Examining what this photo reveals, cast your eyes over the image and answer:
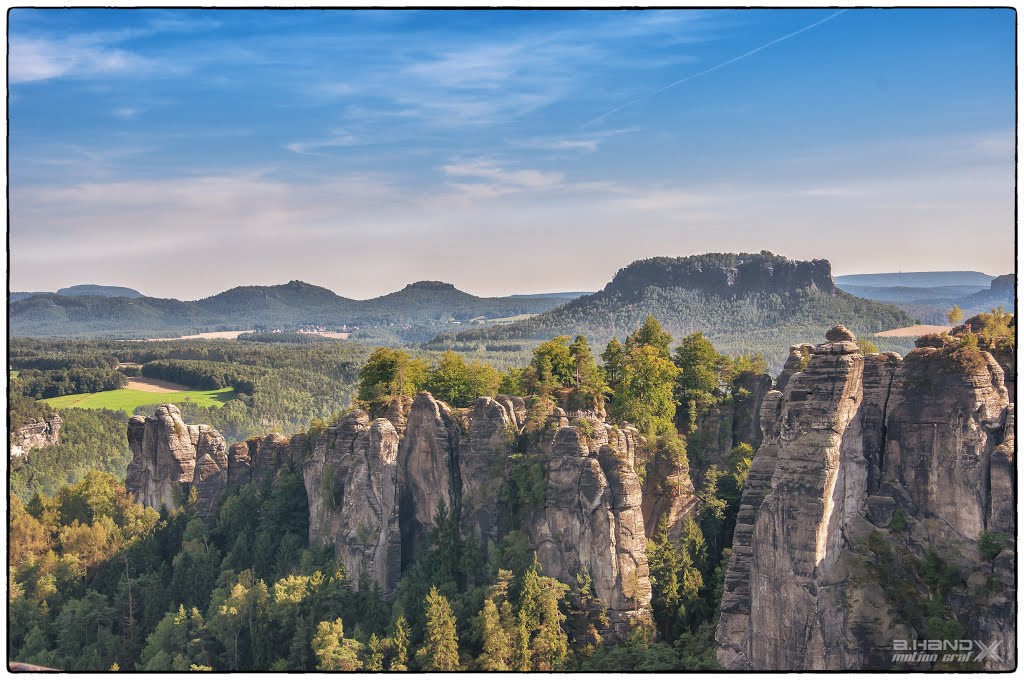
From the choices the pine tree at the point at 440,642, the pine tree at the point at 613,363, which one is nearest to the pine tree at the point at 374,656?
the pine tree at the point at 440,642

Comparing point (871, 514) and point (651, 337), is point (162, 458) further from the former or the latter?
point (871, 514)

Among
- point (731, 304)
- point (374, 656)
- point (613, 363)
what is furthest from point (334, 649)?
point (731, 304)

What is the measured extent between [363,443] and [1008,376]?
77.5 feet

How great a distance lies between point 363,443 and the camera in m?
39.1

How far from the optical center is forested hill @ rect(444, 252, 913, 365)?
343ft

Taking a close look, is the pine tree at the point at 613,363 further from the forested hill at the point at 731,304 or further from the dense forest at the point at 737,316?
the forested hill at the point at 731,304

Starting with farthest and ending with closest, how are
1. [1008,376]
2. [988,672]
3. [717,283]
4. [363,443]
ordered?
[717,283], [363,443], [1008,376], [988,672]

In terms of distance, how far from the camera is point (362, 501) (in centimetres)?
3819

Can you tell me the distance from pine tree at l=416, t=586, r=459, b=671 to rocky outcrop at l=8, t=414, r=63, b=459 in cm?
5889

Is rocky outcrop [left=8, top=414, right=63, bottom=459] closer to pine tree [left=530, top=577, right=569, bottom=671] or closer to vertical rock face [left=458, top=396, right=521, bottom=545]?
vertical rock face [left=458, top=396, right=521, bottom=545]

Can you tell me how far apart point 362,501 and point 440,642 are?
8118 millimetres

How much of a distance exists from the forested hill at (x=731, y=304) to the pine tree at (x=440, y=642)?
65230mm

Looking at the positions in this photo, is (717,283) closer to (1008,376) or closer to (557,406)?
(557,406)

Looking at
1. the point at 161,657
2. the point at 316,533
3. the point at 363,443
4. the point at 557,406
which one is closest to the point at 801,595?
the point at 557,406
